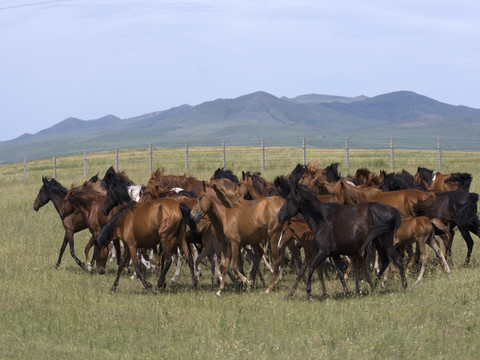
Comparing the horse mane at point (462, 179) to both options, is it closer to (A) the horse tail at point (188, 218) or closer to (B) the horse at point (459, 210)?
(B) the horse at point (459, 210)

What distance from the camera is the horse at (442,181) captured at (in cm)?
1565

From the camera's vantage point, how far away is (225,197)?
11.9 metres

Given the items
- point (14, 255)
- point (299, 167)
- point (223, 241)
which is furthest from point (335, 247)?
point (14, 255)

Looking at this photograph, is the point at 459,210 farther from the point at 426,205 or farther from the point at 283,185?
the point at 283,185

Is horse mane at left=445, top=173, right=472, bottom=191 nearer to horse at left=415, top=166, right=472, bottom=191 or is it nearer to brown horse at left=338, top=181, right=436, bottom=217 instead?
horse at left=415, top=166, right=472, bottom=191

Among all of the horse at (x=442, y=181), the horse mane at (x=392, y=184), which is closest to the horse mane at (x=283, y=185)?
the horse mane at (x=392, y=184)

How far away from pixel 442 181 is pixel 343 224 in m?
6.45

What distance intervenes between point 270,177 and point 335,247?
63.1 ft

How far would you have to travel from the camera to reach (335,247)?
10.8 meters

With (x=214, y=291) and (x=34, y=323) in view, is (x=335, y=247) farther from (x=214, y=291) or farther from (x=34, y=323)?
(x=34, y=323)

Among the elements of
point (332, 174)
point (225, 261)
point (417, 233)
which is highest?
point (332, 174)

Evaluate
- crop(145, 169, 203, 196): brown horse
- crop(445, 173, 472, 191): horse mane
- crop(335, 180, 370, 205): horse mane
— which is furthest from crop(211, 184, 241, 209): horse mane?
crop(445, 173, 472, 191): horse mane

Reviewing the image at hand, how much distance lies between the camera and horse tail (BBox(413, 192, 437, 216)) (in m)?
12.7

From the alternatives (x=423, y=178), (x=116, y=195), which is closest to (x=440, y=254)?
(x=423, y=178)
